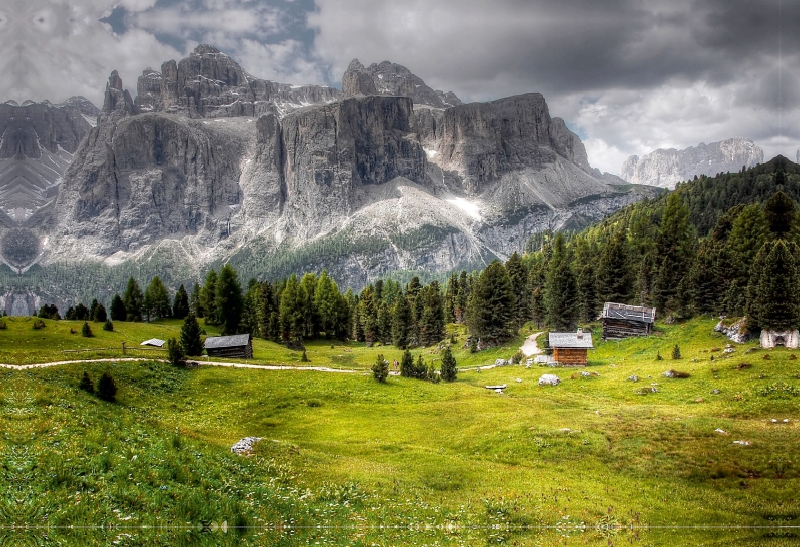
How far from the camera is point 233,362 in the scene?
196 feet

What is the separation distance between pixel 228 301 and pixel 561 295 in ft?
221

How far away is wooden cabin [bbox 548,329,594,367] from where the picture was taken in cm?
6450

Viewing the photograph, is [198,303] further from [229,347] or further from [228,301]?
[229,347]

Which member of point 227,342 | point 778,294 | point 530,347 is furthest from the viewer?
point 530,347

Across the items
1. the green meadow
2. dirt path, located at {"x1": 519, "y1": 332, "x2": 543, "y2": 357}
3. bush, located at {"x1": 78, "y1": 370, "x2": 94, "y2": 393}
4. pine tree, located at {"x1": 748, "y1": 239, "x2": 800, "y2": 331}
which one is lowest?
dirt path, located at {"x1": 519, "y1": 332, "x2": 543, "y2": 357}

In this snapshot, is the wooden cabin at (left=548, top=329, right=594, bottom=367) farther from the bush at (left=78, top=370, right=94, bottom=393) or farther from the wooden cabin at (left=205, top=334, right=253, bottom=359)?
the bush at (left=78, top=370, right=94, bottom=393)

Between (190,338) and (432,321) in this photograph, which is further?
(432,321)

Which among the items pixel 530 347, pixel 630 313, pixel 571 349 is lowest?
pixel 530 347

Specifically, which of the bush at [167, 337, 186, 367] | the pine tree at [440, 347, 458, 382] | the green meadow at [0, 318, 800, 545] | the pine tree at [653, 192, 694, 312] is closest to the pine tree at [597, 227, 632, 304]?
the pine tree at [653, 192, 694, 312]

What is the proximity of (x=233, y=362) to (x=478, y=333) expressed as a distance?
46887 millimetres

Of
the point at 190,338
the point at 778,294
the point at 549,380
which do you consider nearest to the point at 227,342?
the point at 190,338

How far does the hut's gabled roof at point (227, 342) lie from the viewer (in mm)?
72312

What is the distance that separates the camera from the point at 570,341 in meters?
65.6

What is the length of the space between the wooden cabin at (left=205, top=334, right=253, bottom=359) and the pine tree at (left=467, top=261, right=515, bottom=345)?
4131 centimetres
